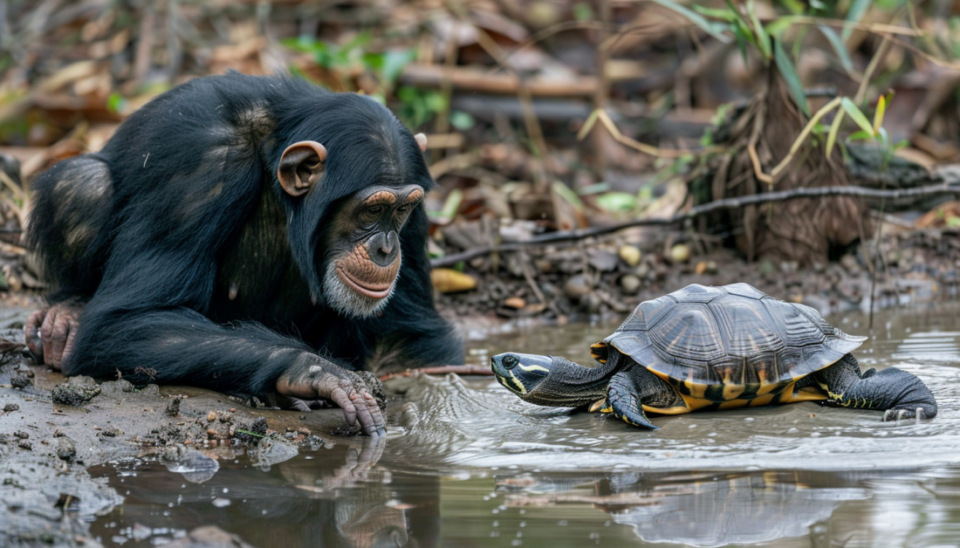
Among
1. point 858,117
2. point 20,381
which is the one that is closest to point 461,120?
point 858,117

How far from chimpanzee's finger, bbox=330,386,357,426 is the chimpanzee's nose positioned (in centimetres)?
79

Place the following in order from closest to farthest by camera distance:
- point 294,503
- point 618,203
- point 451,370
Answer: point 294,503
point 451,370
point 618,203

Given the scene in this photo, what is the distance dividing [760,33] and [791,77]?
41cm

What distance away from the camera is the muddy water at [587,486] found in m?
3.07

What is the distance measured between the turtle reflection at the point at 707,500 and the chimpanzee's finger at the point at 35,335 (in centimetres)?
324

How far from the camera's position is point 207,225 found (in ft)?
16.8

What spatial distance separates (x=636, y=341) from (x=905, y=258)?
5.16 m

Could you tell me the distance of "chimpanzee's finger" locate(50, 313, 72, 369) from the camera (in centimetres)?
542

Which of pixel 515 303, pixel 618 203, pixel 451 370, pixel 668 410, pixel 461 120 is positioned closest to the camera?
pixel 668 410

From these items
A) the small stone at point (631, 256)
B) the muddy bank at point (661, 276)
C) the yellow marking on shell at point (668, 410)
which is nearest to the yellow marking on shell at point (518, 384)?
the yellow marking on shell at point (668, 410)

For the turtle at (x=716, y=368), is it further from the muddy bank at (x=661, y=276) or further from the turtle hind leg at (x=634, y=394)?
the muddy bank at (x=661, y=276)

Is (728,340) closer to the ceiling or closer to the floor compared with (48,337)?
closer to the ceiling

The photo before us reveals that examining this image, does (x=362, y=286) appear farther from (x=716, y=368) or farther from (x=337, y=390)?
(x=716, y=368)

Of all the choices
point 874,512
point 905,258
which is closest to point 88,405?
point 874,512
